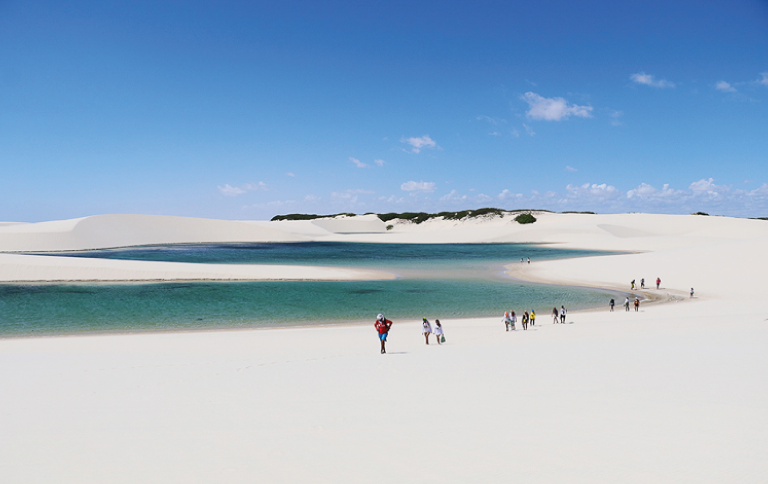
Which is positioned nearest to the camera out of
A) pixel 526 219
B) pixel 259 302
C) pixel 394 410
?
pixel 394 410

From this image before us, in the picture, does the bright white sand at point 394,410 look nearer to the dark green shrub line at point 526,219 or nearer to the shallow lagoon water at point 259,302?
the shallow lagoon water at point 259,302

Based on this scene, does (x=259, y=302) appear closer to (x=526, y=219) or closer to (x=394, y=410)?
(x=394, y=410)

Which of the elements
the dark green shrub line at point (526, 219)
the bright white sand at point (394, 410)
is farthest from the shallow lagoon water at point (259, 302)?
the dark green shrub line at point (526, 219)

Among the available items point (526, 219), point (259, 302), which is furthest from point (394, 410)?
point (526, 219)

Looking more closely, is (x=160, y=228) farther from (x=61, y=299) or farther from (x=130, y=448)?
(x=130, y=448)

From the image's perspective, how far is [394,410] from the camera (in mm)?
6793

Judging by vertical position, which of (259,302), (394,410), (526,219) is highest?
(526,219)

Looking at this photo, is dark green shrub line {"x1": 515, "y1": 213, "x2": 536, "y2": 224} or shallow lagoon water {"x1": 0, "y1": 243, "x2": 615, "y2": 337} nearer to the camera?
shallow lagoon water {"x1": 0, "y1": 243, "x2": 615, "y2": 337}

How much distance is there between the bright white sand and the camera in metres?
4.88

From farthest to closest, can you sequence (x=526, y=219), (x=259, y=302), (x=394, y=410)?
(x=526, y=219) → (x=259, y=302) → (x=394, y=410)

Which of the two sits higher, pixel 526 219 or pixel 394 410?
pixel 526 219

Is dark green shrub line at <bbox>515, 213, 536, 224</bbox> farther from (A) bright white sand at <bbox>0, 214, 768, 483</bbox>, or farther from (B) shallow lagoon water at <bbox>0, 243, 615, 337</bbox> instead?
(A) bright white sand at <bbox>0, 214, 768, 483</bbox>

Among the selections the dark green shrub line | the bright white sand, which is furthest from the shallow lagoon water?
the dark green shrub line

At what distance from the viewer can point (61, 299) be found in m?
26.3
